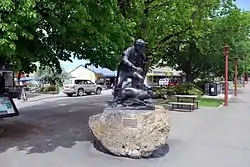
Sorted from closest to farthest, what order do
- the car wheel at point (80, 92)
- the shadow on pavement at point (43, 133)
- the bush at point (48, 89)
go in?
the shadow on pavement at point (43, 133), the car wheel at point (80, 92), the bush at point (48, 89)

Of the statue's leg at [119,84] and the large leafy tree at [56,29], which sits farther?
the statue's leg at [119,84]

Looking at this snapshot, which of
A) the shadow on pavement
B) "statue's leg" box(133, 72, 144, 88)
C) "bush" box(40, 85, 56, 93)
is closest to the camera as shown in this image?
"statue's leg" box(133, 72, 144, 88)

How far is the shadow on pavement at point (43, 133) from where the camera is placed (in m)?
9.80

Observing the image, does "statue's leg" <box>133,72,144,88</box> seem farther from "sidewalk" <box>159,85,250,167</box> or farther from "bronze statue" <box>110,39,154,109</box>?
"sidewalk" <box>159,85,250,167</box>

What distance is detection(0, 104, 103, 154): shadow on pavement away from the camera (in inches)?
386

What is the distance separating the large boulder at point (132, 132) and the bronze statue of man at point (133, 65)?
117 centimetres

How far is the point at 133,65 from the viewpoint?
9.51 meters

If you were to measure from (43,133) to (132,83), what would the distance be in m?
4.02

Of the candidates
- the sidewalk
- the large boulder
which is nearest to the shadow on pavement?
the large boulder

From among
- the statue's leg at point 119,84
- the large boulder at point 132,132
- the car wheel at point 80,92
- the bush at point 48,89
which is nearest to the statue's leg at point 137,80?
the statue's leg at point 119,84

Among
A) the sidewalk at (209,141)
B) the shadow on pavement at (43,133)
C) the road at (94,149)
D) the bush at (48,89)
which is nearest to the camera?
the road at (94,149)

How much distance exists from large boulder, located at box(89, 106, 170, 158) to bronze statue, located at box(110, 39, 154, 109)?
25.6 inches

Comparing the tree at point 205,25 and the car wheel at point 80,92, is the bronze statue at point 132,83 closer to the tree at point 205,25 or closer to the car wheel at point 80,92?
the tree at point 205,25

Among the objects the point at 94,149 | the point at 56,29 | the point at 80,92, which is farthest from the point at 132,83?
the point at 80,92
